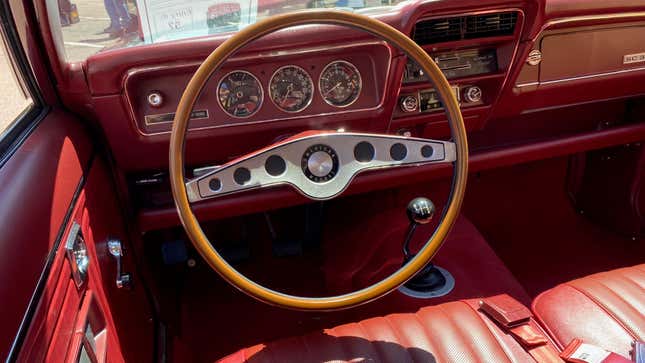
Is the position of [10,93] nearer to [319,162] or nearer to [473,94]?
[319,162]

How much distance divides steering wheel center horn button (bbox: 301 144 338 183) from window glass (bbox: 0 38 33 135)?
75 cm

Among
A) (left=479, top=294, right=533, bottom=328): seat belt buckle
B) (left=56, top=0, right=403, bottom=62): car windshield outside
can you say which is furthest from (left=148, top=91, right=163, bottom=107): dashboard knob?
(left=479, top=294, right=533, bottom=328): seat belt buckle

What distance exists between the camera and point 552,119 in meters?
2.50

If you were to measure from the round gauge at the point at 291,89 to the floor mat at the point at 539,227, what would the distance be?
48.1 inches

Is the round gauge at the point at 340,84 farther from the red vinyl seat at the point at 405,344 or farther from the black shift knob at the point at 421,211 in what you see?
the red vinyl seat at the point at 405,344

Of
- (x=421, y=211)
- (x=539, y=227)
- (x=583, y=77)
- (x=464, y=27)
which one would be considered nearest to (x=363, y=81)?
(x=464, y=27)

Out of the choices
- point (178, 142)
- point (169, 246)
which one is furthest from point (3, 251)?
point (169, 246)

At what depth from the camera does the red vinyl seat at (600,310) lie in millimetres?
1510

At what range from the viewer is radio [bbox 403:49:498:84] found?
192 cm

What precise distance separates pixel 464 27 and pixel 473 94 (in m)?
0.28

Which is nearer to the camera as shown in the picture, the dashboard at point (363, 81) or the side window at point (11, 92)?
the side window at point (11, 92)

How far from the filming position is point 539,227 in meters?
2.81

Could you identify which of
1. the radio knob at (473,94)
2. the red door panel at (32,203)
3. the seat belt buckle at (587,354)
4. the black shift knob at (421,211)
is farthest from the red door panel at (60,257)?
the radio knob at (473,94)

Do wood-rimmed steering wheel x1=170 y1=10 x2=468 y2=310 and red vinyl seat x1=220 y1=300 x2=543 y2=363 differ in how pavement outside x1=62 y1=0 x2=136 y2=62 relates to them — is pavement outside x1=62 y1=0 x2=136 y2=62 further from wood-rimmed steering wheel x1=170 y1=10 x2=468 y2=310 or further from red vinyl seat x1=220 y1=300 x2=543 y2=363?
red vinyl seat x1=220 y1=300 x2=543 y2=363
